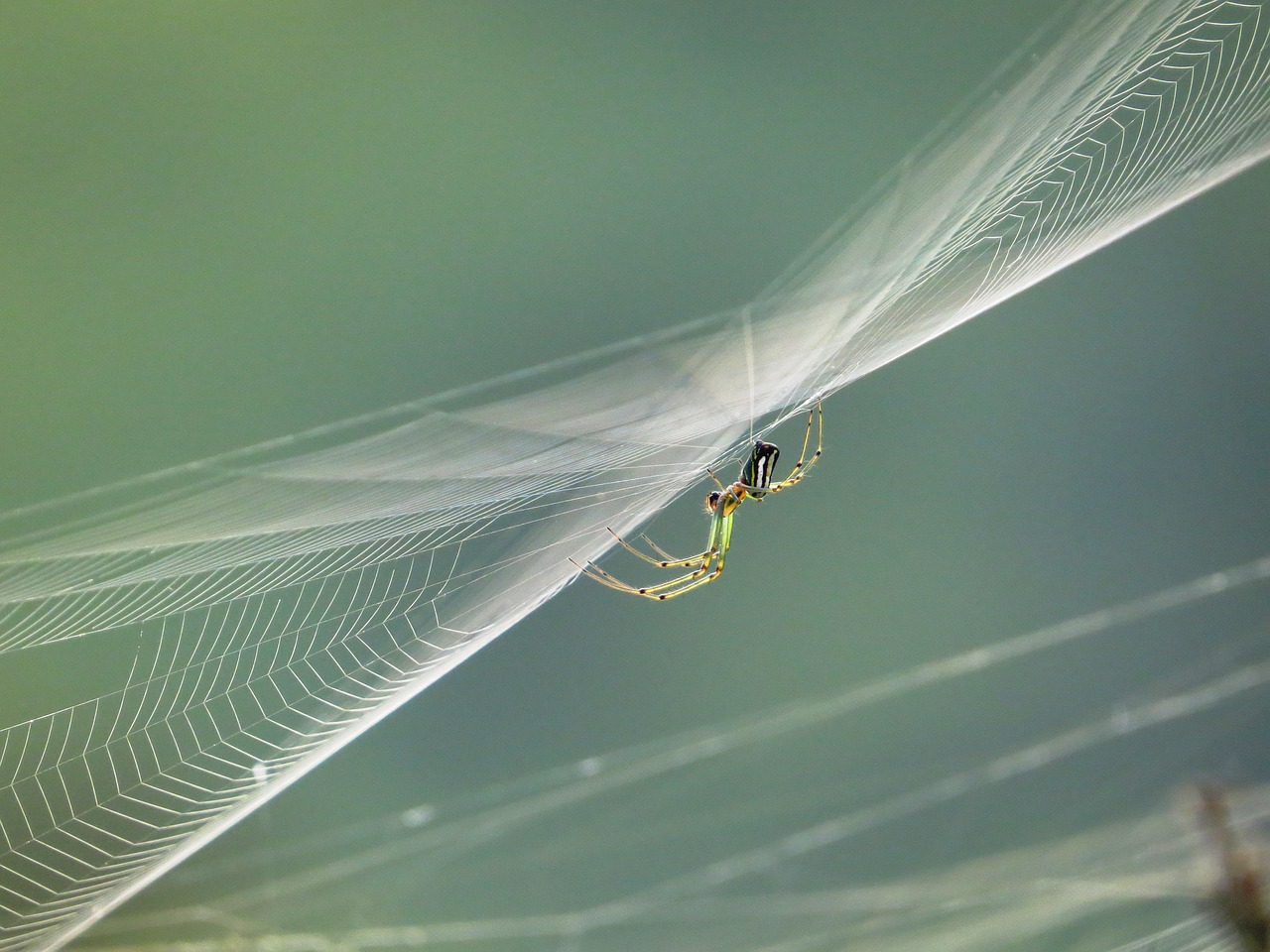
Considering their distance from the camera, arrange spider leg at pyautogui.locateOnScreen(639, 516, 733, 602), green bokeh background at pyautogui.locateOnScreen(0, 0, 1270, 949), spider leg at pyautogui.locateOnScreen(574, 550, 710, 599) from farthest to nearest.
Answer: green bokeh background at pyautogui.locateOnScreen(0, 0, 1270, 949)
spider leg at pyautogui.locateOnScreen(639, 516, 733, 602)
spider leg at pyautogui.locateOnScreen(574, 550, 710, 599)

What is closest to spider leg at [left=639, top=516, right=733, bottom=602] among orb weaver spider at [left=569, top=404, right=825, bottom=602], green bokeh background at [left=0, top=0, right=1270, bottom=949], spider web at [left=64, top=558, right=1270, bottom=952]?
orb weaver spider at [left=569, top=404, right=825, bottom=602]

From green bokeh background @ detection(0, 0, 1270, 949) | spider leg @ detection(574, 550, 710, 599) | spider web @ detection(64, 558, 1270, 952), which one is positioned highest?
green bokeh background @ detection(0, 0, 1270, 949)

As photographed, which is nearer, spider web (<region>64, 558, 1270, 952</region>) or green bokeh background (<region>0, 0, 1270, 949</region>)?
spider web (<region>64, 558, 1270, 952</region>)

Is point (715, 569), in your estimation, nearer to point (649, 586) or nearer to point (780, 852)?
point (649, 586)

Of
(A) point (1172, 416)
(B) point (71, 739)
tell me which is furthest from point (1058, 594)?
(B) point (71, 739)

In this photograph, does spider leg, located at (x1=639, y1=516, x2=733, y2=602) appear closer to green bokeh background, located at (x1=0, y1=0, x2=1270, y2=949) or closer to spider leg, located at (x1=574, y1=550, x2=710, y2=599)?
spider leg, located at (x1=574, y1=550, x2=710, y2=599)

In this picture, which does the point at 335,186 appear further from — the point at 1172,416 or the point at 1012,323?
the point at 1172,416

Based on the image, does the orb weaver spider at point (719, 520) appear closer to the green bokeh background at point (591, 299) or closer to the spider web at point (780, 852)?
the spider web at point (780, 852)
